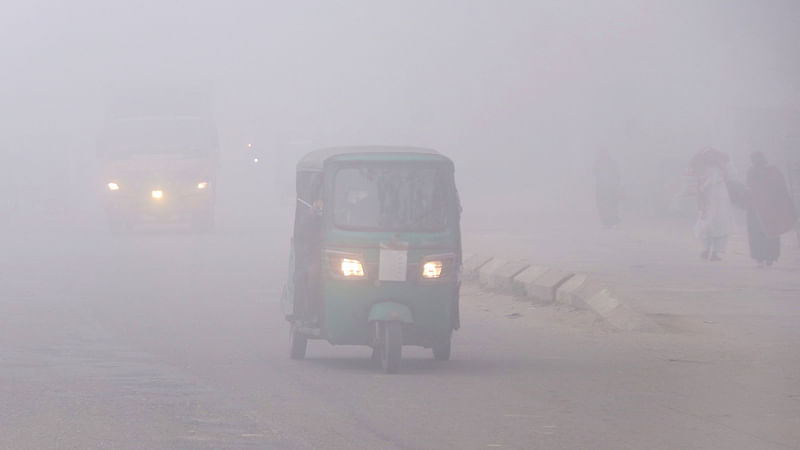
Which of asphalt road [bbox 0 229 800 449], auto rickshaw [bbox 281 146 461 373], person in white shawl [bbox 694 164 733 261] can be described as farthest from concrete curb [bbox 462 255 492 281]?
auto rickshaw [bbox 281 146 461 373]

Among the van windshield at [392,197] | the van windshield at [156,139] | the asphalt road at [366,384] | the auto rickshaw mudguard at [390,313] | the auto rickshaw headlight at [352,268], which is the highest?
the van windshield at [156,139]

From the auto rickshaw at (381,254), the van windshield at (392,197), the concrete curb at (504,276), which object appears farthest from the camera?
the concrete curb at (504,276)

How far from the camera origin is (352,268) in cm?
1120

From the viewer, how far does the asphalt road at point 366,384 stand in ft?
27.2

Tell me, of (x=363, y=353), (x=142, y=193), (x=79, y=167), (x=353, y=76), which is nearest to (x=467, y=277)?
(x=363, y=353)

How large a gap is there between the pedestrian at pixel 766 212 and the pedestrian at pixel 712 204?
2.03ft

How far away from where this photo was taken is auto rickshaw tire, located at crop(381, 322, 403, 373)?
10977mm

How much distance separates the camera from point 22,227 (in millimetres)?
38156

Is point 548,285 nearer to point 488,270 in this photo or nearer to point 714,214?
point 488,270

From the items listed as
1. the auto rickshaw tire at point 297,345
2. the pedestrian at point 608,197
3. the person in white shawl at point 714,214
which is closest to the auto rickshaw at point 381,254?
the auto rickshaw tire at point 297,345

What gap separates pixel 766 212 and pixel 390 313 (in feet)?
42.3

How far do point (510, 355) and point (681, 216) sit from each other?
2626cm

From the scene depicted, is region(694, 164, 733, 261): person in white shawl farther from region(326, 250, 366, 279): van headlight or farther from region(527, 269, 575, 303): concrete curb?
region(326, 250, 366, 279): van headlight

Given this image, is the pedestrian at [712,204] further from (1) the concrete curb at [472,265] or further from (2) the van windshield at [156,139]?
(2) the van windshield at [156,139]
